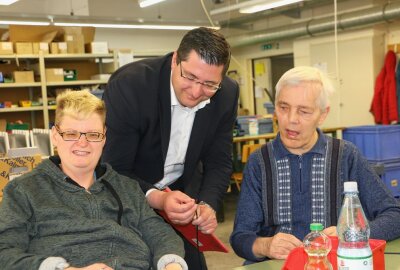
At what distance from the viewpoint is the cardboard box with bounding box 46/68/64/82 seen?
7.67 meters

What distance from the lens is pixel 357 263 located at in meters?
1.09

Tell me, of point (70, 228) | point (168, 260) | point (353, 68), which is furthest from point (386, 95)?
point (70, 228)

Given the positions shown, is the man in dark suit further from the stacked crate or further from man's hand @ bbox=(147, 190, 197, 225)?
the stacked crate

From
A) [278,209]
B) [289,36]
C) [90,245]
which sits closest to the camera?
[90,245]

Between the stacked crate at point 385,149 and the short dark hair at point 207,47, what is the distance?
2.97 m

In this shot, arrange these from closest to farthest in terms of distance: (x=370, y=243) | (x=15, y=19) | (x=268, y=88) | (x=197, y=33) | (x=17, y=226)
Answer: (x=370, y=243) < (x=17, y=226) < (x=197, y=33) < (x=15, y=19) < (x=268, y=88)

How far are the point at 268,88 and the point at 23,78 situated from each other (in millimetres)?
5298

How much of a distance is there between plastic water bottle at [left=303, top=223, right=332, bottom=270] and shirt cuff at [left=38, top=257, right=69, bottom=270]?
66cm

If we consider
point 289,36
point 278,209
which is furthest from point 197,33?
point 289,36

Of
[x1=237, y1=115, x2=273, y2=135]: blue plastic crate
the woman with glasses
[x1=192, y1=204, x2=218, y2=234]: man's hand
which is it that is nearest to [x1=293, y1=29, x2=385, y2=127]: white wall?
[x1=237, y1=115, x2=273, y2=135]: blue plastic crate

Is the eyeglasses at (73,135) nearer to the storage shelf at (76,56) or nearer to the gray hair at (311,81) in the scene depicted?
the gray hair at (311,81)

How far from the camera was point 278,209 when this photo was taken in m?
1.78

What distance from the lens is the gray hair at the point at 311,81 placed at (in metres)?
1.79

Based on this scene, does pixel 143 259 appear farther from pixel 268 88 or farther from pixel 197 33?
pixel 268 88
